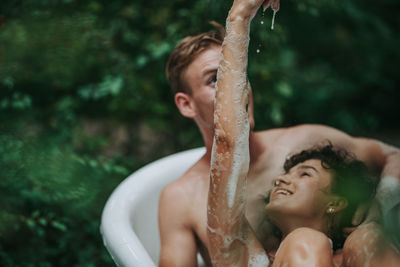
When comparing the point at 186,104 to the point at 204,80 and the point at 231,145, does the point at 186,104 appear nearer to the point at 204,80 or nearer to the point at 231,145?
the point at 204,80

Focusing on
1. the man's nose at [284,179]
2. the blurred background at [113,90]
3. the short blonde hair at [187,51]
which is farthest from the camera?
the blurred background at [113,90]

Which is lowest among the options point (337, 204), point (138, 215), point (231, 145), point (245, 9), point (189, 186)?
point (138, 215)

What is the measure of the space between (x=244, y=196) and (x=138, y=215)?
47cm

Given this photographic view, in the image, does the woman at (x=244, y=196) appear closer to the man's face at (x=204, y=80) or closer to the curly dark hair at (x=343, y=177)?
the curly dark hair at (x=343, y=177)

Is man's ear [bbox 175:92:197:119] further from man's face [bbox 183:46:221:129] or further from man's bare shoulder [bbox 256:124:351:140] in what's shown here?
man's bare shoulder [bbox 256:124:351:140]

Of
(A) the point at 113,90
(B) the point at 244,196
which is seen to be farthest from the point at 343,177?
(A) the point at 113,90

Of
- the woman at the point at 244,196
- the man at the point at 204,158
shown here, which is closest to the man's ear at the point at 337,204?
the woman at the point at 244,196

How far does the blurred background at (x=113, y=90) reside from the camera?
59.4 inches

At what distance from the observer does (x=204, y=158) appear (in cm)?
112

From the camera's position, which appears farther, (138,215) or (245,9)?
(138,215)

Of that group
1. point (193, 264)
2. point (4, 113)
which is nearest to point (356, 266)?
point (193, 264)

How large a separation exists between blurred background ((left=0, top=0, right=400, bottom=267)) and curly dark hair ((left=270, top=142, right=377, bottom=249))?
0.34 metres

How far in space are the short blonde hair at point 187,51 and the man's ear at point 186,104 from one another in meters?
0.01

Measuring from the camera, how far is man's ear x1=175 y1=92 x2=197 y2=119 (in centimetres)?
105
